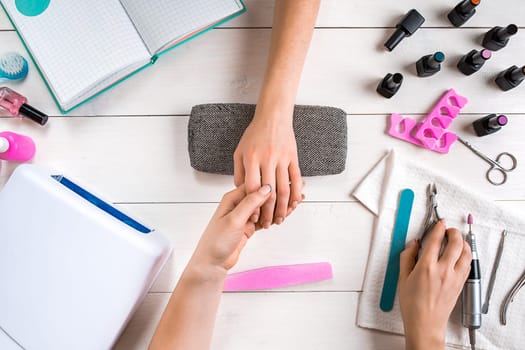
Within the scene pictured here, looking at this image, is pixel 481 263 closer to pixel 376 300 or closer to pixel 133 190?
pixel 376 300

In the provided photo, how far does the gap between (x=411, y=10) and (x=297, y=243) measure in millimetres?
467

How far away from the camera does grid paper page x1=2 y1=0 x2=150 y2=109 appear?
645mm

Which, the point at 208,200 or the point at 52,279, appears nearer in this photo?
the point at 52,279

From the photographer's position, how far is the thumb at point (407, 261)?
68cm

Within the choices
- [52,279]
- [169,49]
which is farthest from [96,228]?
[169,49]

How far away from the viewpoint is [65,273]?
589mm

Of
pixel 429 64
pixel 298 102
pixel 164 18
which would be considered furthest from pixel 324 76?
pixel 164 18

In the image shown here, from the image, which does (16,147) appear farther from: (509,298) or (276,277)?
(509,298)

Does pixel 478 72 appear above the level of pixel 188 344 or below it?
above

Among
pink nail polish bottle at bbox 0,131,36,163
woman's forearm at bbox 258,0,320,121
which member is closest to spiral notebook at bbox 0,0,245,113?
pink nail polish bottle at bbox 0,131,36,163

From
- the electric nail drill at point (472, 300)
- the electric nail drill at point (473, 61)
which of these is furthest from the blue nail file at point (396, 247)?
the electric nail drill at point (473, 61)

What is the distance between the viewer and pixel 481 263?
0.70 metres

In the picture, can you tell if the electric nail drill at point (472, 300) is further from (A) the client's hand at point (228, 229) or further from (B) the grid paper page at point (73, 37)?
(B) the grid paper page at point (73, 37)

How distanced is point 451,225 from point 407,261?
0.11 metres
